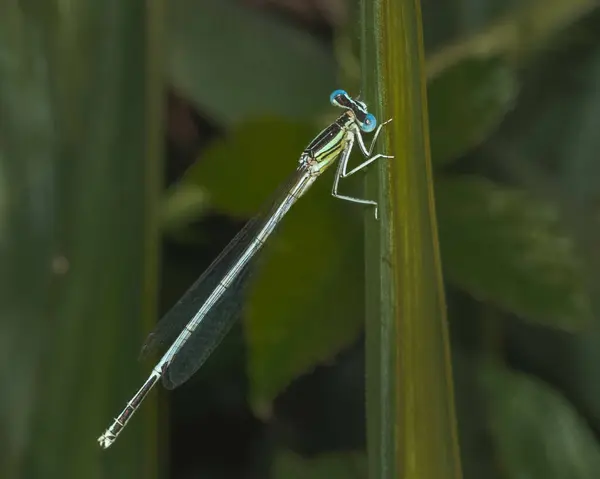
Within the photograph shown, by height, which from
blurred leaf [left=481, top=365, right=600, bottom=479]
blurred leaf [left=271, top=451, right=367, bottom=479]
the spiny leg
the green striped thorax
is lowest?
blurred leaf [left=271, top=451, right=367, bottom=479]

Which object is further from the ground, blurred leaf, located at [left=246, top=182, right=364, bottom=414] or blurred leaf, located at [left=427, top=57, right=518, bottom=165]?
blurred leaf, located at [left=427, top=57, right=518, bottom=165]

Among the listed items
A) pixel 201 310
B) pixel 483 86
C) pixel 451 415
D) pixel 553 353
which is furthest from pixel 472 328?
pixel 451 415

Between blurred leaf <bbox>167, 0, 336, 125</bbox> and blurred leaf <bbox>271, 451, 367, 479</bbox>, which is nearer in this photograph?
blurred leaf <bbox>271, 451, 367, 479</bbox>

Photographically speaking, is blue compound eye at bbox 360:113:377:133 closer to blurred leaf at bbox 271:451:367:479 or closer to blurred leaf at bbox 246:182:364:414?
blurred leaf at bbox 246:182:364:414

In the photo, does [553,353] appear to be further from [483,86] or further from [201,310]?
[201,310]

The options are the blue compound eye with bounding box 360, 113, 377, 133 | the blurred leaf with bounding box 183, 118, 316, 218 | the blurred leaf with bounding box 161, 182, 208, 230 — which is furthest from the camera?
the blurred leaf with bounding box 161, 182, 208, 230

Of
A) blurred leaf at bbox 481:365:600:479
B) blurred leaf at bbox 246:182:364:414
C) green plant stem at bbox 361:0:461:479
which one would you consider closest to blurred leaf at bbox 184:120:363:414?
blurred leaf at bbox 246:182:364:414

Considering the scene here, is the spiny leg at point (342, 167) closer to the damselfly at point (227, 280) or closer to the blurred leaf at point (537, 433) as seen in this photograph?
the damselfly at point (227, 280)
